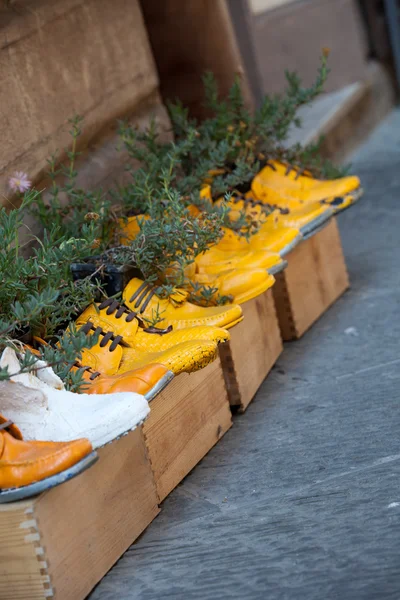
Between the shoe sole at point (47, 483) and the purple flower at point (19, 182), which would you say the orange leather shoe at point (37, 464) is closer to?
the shoe sole at point (47, 483)

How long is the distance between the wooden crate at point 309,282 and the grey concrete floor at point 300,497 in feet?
0.33

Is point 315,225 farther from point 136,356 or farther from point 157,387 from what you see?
point 157,387

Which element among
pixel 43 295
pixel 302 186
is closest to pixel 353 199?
pixel 302 186

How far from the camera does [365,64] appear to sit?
7.72m

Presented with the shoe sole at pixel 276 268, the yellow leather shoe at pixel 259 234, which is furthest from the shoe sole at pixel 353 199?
the shoe sole at pixel 276 268

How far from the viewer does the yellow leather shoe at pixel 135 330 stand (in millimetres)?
2564

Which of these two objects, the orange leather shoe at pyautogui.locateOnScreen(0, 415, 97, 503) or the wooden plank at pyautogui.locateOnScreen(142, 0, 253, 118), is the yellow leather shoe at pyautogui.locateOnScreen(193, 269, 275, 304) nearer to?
the orange leather shoe at pyautogui.locateOnScreen(0, 415, 97, 503)

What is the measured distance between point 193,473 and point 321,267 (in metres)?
1.35

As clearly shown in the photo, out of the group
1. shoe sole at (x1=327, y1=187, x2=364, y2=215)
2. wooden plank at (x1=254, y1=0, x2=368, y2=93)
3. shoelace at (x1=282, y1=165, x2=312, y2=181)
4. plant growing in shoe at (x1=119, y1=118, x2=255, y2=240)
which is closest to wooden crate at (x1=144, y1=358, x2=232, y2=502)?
plant growing in shoe at (x1=119, y1=118, x2=255, y2=240)

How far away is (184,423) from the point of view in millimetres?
2652

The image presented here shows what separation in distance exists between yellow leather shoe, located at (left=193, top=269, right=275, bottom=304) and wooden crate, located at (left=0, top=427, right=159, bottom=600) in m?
0.70

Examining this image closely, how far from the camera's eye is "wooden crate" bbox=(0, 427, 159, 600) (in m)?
2.04

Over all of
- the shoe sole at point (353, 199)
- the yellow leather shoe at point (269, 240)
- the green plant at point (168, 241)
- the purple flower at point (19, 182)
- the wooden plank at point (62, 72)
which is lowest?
the shoe sole at point (353, 199)

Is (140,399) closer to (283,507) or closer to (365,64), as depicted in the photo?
(283,507)
